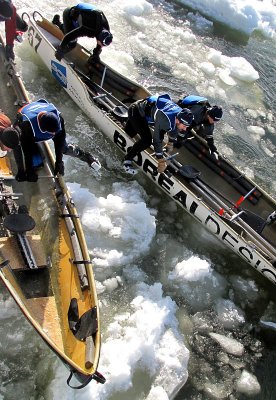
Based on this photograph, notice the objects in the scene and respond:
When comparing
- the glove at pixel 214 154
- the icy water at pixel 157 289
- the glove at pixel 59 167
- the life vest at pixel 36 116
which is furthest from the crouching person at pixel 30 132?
the glove at pixel 214 154

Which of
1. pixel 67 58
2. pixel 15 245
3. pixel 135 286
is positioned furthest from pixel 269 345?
pixel 67 58

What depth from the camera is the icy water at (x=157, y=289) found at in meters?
5.48

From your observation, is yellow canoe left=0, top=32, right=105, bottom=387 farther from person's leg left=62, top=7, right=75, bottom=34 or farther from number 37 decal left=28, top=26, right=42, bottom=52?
number 37 decal left=28, top=26, right=42, bottom=52

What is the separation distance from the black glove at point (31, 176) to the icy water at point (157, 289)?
119cm

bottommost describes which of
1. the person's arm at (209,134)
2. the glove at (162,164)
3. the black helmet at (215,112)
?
the glove at (162,164)

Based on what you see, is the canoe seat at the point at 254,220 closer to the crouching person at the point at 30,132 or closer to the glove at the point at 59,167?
the glove at the point at 59,167

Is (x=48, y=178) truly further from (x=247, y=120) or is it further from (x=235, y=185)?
(x=247, y=120)

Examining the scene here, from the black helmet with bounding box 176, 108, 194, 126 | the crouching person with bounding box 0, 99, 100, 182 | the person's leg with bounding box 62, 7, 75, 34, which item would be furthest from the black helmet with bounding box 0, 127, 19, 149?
the person's leg with bounding box 62, 7, 75, 34

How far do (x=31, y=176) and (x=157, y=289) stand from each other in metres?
2.38

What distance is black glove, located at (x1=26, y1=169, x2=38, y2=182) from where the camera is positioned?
20.1ft

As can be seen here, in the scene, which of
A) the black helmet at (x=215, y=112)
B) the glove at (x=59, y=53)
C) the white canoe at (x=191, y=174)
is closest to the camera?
the white canoe at (x=191, y=174)

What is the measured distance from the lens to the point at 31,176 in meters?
6.14

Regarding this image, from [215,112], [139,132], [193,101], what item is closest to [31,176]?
[139,132]

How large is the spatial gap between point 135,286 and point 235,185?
2.74 metres
